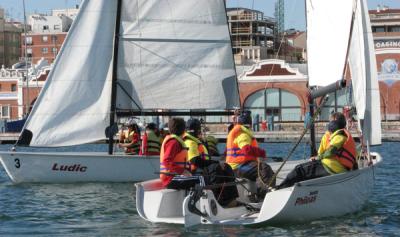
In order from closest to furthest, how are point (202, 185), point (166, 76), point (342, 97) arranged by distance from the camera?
1. point (202, 185)
2. point (166, 76)
3. point (342, 97)

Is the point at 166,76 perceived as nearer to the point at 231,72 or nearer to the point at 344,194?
the point at 231,72

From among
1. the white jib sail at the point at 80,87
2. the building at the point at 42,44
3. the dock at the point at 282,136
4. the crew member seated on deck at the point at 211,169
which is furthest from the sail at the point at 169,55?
the building at the point at 42,44

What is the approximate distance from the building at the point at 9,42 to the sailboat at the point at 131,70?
92483 mm

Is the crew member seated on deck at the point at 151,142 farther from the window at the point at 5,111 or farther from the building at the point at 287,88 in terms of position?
the window at the point at 5,111

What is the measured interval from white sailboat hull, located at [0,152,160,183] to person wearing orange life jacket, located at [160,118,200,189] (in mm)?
7512

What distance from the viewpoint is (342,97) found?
63.9 m

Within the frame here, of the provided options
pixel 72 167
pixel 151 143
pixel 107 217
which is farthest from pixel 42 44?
pixel 107 217

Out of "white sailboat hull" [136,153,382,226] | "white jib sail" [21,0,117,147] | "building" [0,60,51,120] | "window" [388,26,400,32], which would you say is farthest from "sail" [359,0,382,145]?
"window" [388,26,400,32]

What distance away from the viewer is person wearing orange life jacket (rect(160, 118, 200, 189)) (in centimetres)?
1560

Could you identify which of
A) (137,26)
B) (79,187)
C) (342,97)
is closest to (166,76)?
(137,26)

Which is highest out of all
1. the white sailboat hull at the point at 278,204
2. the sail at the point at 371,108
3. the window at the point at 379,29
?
the window at the point at 379,29

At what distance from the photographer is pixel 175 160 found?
624 inches

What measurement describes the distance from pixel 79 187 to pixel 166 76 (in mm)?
3869

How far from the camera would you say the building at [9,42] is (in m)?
115
